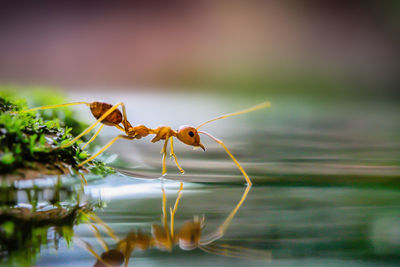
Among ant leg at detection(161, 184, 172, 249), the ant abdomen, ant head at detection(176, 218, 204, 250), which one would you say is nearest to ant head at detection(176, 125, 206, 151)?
the ant abdomen

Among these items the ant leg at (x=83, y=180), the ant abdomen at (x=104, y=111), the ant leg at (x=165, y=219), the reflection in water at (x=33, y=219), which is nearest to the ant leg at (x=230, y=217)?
the ant leg at (x=165, y=219)

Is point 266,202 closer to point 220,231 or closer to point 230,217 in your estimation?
point 230,217

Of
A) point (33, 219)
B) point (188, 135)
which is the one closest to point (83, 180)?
point (33, 219)

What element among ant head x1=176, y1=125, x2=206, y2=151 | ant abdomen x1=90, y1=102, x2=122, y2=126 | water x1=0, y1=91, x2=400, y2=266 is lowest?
water x1=0, y1=91, x2=400, y2=266

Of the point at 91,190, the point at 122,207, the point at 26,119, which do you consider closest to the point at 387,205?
the point at 122,207

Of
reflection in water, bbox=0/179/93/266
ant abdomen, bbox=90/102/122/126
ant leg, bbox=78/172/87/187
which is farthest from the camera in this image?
ant abdomen, bbox=90/102/122/126

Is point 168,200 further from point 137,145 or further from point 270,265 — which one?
point 137,145

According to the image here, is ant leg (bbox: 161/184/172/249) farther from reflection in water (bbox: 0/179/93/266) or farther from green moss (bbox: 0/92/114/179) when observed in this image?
green moss (bbox: 0/92/114/179)
